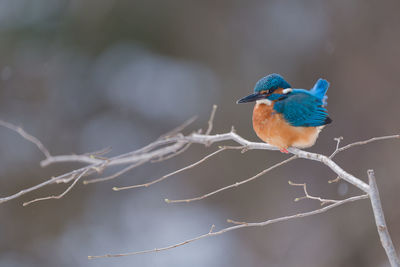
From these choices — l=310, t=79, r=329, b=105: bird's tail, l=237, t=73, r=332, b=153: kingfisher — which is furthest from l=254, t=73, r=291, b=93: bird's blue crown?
l=310, t=79, r=329, b=105: bird's tail

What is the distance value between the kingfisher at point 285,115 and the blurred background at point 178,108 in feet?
10.2

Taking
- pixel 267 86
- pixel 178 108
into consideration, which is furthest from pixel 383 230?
pixel 178 108

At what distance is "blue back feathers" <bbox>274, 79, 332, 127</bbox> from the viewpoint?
2080 millimetres

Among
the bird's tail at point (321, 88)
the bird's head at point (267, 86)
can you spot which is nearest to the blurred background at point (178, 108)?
the bird's tail at point (321, 88)

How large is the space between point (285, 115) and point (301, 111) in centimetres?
8

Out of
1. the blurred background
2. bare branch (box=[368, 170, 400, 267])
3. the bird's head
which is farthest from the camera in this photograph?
the blurred background

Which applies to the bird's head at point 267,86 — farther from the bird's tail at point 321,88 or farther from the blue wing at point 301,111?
the bird's tail at point 321,88

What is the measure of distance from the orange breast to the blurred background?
3123 millimetres

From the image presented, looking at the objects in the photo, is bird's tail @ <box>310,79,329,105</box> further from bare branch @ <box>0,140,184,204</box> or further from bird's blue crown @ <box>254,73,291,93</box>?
bare branch @ <box>0,140,184,204</box>

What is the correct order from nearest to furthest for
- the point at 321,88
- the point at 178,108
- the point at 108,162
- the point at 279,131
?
the point at 108,162, the point at 279,131, the point at 321,88, the point at 178,108

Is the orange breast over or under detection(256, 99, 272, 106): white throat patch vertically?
under

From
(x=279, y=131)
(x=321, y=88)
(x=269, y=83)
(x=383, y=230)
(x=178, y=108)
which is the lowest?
(x=178, y=108)

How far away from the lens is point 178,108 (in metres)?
6.23

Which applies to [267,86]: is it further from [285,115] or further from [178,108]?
[178,108]
